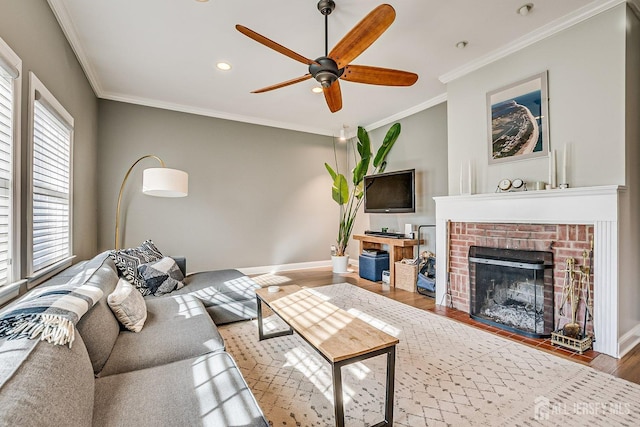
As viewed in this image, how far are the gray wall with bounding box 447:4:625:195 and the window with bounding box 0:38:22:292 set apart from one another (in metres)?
3.90

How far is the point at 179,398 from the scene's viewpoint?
3.85 ft

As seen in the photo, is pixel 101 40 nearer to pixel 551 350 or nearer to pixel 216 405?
pixel 216 405

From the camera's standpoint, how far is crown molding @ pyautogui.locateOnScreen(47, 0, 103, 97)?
7.88 ft

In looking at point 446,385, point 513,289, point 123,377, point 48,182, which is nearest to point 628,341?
point 513,289

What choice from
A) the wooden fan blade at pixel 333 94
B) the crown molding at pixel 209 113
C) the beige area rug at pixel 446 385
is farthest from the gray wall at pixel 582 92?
the crown molding at pixel 209 113

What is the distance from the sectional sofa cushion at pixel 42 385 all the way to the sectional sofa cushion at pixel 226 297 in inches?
66.0

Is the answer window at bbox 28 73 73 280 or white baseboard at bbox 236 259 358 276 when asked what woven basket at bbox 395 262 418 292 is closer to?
white baseboard at bbox 236 259 358 276

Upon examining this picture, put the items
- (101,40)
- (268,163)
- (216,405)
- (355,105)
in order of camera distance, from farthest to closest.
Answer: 1. (268,163)
2. (355,105)
3. (101,40)
4. (216,405)

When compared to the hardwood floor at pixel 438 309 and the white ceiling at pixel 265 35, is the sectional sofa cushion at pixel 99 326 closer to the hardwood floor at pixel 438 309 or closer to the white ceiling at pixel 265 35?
the white ceiling at pixel 265 35

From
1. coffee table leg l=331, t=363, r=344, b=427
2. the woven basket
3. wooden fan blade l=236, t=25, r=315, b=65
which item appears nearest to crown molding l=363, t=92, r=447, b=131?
the woven basket

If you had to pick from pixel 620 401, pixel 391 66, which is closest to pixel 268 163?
pixel 391 66

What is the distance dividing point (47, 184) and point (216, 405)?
7.98ft

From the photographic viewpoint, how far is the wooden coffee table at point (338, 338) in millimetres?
1430

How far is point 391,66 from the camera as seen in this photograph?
3.39 metres
